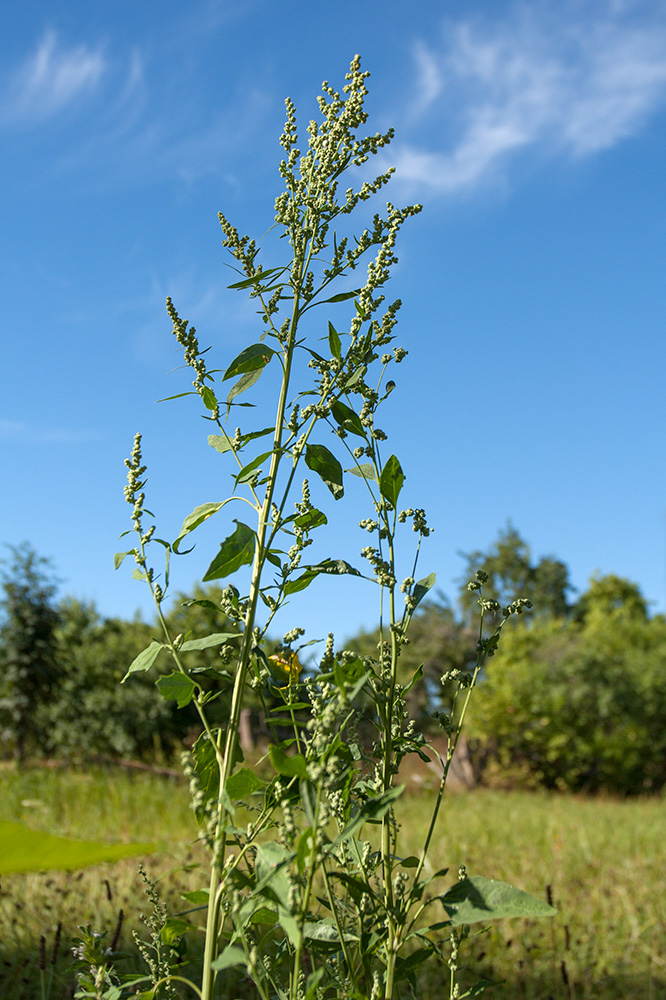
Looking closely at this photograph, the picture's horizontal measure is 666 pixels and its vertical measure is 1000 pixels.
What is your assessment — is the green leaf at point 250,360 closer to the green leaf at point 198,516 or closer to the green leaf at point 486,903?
the green leaf at point 198,516

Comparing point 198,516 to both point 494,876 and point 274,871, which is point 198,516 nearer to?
point 274,871

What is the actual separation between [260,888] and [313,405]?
0.64m

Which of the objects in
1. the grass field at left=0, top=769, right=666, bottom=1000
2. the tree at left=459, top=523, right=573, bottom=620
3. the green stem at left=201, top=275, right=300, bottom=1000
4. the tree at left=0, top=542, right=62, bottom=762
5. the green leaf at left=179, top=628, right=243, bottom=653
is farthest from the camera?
the tree at left=459, top=523, right=573, bottom=620

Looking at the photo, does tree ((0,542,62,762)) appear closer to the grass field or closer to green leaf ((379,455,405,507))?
the grass field

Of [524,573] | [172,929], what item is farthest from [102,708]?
[524,573]

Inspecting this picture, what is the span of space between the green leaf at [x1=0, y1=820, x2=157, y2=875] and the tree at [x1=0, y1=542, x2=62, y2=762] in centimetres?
971

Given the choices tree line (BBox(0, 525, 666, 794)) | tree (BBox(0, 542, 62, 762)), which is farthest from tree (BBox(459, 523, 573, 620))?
tree (BBox(0, 542, 62, 762))

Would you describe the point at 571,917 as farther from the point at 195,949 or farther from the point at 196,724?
the point at 196,724

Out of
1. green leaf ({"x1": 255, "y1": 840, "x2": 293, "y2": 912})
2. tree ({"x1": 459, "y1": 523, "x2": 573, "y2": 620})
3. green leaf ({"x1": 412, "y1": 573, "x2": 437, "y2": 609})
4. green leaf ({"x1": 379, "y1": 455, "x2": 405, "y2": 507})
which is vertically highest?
tree ({"x1": 459, "y1": 523, "x2": 573, "y2": 620})

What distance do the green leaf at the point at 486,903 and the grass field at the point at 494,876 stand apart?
16.0 inches

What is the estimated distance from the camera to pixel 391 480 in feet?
3.67

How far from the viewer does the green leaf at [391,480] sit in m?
1.11

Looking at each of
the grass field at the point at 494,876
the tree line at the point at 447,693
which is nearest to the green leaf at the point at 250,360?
the grass field at the point at 494,876

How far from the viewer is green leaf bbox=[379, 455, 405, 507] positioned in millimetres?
1108
